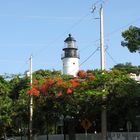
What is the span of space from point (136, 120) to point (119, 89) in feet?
8.07

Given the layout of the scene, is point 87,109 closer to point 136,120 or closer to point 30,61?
point 136,120

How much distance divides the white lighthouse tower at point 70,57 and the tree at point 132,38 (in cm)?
5104

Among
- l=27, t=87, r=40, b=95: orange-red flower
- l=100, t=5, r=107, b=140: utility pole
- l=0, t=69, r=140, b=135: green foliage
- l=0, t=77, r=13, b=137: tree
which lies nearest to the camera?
l=0, t=69, r=140, b=135: green foliage

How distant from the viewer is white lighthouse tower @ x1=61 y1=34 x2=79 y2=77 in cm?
8244

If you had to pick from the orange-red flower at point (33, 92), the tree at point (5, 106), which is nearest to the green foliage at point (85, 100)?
the orange-red flower at point (33, 92)

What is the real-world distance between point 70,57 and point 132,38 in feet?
178

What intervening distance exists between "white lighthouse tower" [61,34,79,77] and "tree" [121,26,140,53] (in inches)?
2009

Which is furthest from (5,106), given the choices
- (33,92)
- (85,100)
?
(85,100)

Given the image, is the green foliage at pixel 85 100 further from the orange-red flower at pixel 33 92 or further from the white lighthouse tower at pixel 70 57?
the white lighthouse tower at pixel 70 57

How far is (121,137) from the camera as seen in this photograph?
35469 millimetres

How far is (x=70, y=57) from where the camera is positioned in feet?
278

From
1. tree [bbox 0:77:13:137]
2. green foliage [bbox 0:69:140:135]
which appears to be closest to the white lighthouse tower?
tree [bbox 0:77:13:137]

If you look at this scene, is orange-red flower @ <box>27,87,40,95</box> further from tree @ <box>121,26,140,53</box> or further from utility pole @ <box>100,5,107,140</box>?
tree @ <box>121,26,140,53</box>

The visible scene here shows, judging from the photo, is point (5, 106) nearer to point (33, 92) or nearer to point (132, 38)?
point (33, 92)
